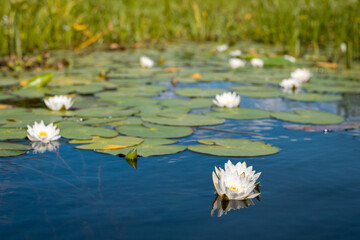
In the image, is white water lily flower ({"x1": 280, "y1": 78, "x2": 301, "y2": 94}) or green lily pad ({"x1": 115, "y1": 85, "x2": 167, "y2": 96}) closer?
green lily pad ({"x1": 115, "y1": 85, "x2": 167, "y2": 96})

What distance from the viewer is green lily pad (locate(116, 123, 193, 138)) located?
2301 millimetres

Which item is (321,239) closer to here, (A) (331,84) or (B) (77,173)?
(B) (77,173)

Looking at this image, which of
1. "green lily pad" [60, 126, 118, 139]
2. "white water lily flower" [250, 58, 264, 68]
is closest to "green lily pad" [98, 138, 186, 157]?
"green lily pad" [60, 126, 118, 139]

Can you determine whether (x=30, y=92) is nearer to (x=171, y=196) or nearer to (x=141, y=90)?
(x=141, y=90)

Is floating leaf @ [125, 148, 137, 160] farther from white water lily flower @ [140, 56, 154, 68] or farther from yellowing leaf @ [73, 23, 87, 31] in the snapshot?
yellowing leaf @ [73, 23, 87, 31]

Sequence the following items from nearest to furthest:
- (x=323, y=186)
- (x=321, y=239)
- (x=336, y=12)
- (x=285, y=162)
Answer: (x=321, y=239)
(x=323, y=186)
(x=285, y=162)
(x=336, y=12)

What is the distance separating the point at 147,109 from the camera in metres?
2.88

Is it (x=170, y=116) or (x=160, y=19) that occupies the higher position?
(x=160, y=19)

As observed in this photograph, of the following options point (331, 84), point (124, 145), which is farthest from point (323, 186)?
point (331, 84)

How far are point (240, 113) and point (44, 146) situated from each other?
1.24 meters

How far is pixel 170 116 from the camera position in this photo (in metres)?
2.67

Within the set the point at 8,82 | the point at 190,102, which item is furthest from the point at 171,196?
the point at 8,82

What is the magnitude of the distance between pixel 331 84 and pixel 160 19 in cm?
458

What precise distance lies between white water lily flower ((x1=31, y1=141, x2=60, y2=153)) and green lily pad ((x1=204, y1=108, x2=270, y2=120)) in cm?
103
